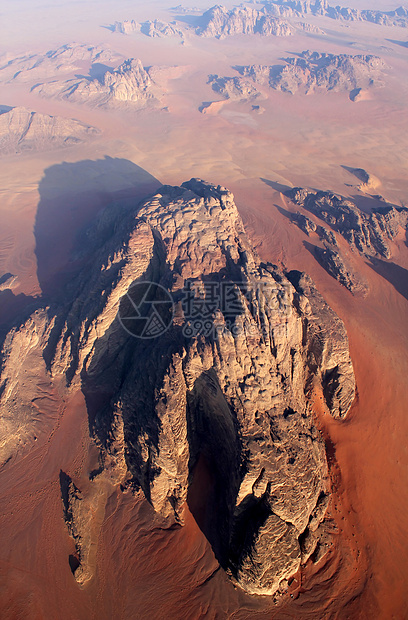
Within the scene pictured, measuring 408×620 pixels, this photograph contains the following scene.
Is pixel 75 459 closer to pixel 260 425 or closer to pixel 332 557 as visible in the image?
pixel 260 425

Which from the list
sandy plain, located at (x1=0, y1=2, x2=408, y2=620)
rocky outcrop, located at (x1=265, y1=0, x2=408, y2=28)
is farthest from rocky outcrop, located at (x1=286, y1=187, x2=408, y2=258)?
rocky outcrop, located at (x1=265, y1=0, x2=408, y2=28)

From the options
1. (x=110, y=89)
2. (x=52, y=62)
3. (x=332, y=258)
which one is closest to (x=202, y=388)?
(x=332, y=258)

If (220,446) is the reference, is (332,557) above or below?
below

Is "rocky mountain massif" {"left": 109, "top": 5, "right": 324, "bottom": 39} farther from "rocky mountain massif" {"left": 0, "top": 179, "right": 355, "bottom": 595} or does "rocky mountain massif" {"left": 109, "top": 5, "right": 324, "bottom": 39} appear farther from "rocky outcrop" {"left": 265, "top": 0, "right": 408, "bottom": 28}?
"rocky mountain massif" {"left": 0, "top": 179, "right": 355, "bottom": 595}

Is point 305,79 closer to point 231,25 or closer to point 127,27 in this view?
point 231,25

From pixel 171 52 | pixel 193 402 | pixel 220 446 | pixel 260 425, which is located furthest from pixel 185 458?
pixel 171 52

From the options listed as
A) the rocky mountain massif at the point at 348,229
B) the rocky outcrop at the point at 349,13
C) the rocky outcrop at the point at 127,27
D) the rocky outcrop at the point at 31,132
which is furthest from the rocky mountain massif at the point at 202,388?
the rocky outcrop at the point at 349,13

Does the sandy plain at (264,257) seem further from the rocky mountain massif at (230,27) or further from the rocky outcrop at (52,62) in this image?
the rocky mountain massif at (230,27)
